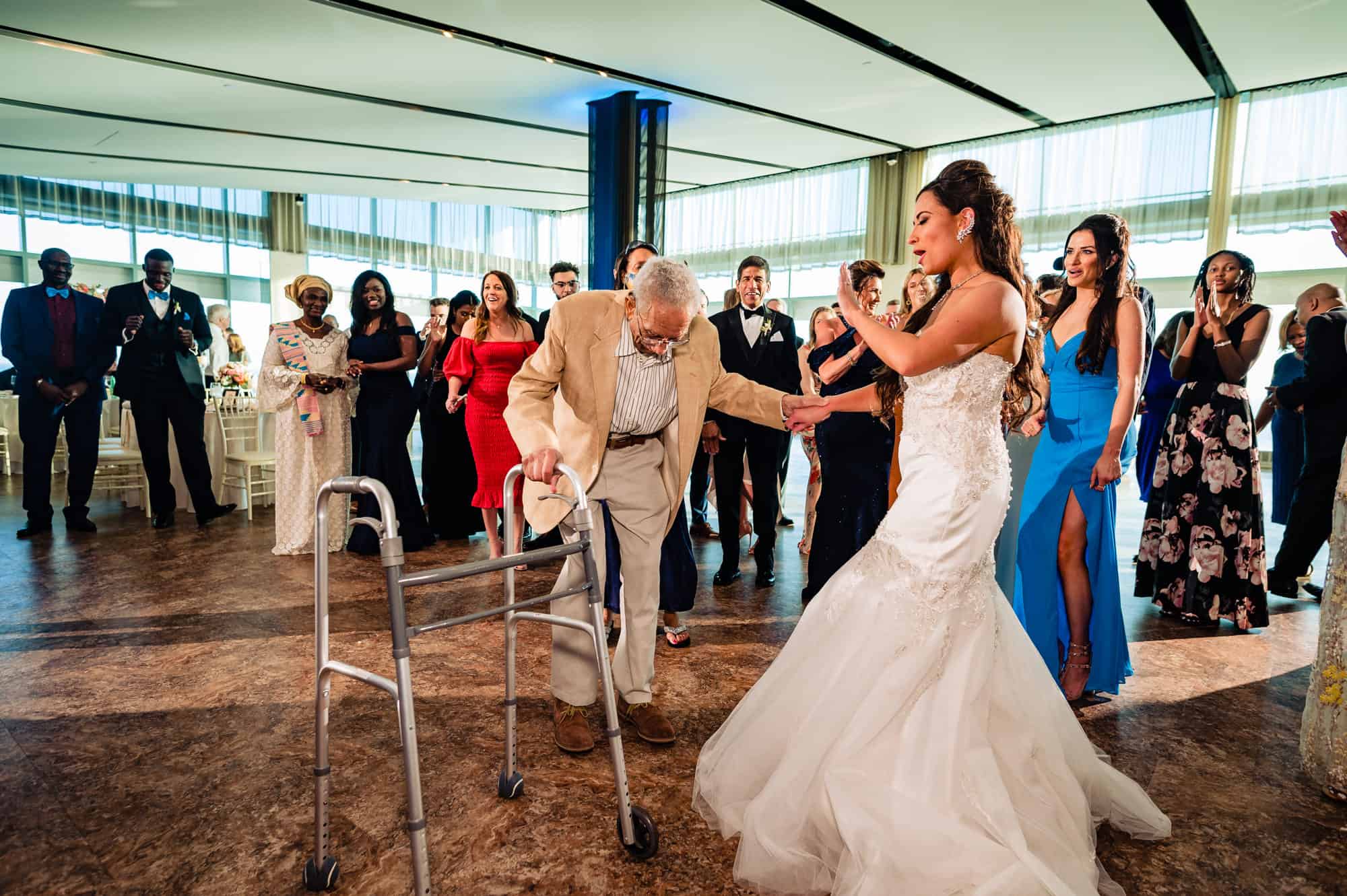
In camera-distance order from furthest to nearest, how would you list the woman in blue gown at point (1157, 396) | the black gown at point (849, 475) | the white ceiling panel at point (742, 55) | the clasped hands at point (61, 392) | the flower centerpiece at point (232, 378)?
the flower centerpiece at point (232, 378), the white ceiling panel at point (742, 55), the clasped hands at point (61, 392), the woman in blue gown at point (1157, 396), the black gown at point (849, 475)

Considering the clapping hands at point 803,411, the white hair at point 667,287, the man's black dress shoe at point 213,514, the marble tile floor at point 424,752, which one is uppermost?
the white hair at point 667,287

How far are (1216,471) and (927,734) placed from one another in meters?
2.96

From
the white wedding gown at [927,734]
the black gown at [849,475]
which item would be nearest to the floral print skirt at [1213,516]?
the black gown at [849,475]

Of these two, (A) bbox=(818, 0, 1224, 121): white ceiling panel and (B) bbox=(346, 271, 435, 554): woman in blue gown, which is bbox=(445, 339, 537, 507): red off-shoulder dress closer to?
(B) bbox=(346, 271, 435, 554): woman in blue gown

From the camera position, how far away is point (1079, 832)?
1.92 meters

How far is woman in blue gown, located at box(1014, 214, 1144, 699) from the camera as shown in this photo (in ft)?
9.80

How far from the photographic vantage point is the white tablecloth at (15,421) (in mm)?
8922

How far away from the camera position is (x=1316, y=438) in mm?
4547

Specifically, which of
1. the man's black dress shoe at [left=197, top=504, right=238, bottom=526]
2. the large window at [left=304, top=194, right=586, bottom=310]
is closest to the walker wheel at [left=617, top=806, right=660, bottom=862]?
the man's black dress shoe at [left=197, top=504, right=238, bottom=526]

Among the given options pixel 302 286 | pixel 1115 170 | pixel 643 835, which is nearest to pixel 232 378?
pixel 302 286

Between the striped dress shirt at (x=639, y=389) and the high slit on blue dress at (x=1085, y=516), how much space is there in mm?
1436

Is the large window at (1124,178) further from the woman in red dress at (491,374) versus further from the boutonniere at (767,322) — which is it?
the woman in red dress at (491,374)

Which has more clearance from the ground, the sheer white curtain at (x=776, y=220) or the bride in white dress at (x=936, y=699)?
the sheer white curtain at (x=776, y=220)

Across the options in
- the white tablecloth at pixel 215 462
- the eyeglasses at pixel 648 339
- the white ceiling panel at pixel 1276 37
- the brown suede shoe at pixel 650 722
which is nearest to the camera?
the eyeglasses at pixel 648 339
